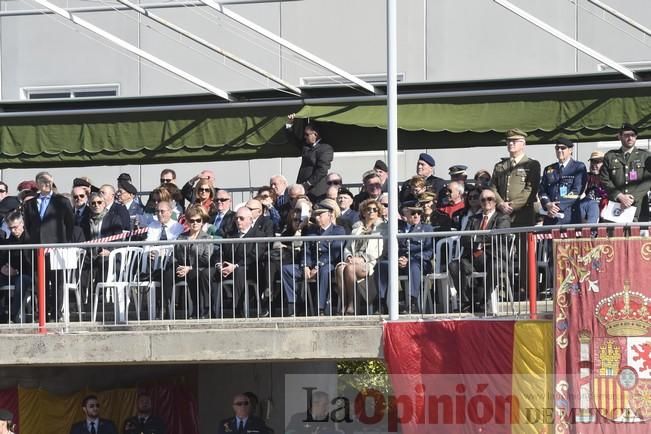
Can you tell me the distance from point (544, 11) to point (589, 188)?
760 cm

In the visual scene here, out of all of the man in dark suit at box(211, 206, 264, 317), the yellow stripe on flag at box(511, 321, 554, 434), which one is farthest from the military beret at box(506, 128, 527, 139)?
the man in dark suit at box(211, 206, 264, 317)

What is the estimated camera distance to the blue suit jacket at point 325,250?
17.1m

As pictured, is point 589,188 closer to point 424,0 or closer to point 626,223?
point 626,223

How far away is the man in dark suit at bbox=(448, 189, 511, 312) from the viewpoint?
54.3 feet

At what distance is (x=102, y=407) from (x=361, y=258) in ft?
18.9


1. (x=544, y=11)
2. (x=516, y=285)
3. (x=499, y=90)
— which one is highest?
(x=544, y=11)

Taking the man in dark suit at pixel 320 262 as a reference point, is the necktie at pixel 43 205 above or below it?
above

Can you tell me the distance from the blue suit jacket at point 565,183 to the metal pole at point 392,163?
1.70 m

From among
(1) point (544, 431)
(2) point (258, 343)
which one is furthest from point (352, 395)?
(1) point (544, 431)

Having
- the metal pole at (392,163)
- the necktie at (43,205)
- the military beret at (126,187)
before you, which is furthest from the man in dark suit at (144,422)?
the metal pole at (392,163)

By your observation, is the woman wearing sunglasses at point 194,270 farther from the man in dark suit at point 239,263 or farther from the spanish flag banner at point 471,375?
the spanish flag banner at point 471,375

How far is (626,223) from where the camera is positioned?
15.3 m

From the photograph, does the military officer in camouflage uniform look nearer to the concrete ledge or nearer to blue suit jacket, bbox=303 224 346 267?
blue suit jacket, bbox=303 224 346 267

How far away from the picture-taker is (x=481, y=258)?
16641mm
